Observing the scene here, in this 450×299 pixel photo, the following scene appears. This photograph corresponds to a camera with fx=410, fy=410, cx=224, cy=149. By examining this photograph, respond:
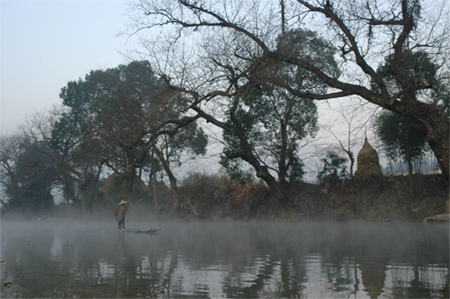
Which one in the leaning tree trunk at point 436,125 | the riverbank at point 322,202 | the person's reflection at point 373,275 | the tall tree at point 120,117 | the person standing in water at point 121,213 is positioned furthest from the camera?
the tall tree at point 120,117

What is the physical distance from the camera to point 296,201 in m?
23.5

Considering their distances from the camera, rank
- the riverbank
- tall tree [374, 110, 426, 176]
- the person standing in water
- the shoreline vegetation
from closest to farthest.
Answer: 1. the person standing in water
2. the riverbank
3. the shoreline vegetation
4. tall tree [374, 110, 426, 176]

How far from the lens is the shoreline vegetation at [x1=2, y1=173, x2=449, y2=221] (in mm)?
19234

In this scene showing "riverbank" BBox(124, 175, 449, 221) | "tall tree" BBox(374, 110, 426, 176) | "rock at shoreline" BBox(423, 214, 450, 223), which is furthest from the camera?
"tall tree" BBox(374, 110, 426, 176)

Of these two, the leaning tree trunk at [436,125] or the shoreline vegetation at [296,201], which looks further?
the shoreline vegetation at [296,201]

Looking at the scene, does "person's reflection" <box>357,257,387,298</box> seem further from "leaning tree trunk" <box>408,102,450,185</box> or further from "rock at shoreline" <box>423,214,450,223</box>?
"rock at shoreline" <box>423,214,450,223</box>

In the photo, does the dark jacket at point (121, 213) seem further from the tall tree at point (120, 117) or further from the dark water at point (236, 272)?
the dark water at point (236, 272)

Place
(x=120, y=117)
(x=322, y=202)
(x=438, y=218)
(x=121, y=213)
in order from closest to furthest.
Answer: (x=438, y=218) < (x=121, y=213) < (x=322, y=202) < (x=120, y=117)

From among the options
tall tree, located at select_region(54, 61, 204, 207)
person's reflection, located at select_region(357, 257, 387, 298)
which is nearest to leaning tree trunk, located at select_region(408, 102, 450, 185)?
person's reflection, located at select_region(357, 257, 387, 298)

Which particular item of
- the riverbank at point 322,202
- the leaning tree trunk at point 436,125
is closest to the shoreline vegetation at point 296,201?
the riverbank at point 322,202

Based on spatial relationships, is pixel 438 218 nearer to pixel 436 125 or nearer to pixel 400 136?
pixel 436 125

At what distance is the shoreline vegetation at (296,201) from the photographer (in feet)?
63.1

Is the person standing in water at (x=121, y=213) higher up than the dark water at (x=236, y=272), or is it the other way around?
the person standing in water at (x=121, y=213)

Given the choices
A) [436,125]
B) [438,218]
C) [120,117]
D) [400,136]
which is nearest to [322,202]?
[400,136]
